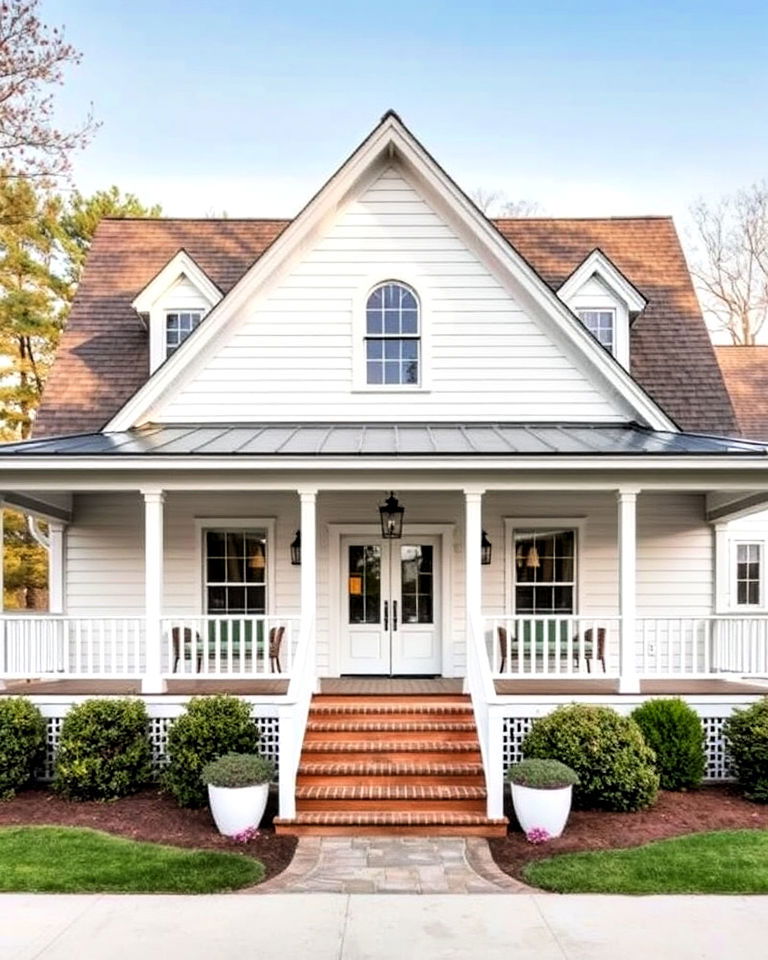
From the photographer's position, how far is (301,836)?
749 centimetres

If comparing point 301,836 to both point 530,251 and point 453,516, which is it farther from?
point 530,251

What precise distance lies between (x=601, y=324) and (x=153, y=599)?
27.5ft

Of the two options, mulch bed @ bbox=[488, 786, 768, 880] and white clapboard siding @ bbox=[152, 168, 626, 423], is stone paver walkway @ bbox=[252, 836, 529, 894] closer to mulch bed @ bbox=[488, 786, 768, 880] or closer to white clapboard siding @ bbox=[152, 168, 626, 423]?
mulch bed @ bbox=[488, 786, 768, 880]

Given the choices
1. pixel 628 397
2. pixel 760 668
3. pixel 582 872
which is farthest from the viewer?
pixel 628 397

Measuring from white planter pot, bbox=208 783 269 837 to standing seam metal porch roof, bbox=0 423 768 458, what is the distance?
381 cm

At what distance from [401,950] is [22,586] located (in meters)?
22.2

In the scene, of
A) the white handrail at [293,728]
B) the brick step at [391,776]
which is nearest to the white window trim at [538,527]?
the brick step at [391,776]

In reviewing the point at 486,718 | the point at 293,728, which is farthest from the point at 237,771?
the point at 486,718

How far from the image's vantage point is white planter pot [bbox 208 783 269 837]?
7348 millimetres

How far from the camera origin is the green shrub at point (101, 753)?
832 centimetres

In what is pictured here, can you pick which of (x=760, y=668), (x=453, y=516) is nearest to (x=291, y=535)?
(x=453, y=516)

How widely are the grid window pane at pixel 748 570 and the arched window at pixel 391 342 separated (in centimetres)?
889

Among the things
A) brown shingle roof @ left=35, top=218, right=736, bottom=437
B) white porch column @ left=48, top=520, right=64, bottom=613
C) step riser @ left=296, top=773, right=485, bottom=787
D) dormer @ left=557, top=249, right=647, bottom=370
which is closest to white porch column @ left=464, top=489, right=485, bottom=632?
step riser @ left=296, top=773, right=485, bottom=787

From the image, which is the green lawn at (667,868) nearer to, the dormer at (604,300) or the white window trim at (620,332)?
the white window trim at (620,332)
